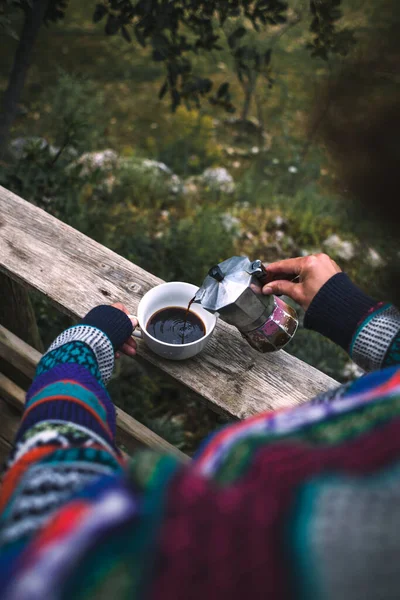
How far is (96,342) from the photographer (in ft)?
3.84

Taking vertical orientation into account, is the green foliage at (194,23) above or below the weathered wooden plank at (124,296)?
above

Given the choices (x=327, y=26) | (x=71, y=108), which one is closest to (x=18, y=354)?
(x=327, y=26)

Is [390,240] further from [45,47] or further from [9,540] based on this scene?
[45,47]

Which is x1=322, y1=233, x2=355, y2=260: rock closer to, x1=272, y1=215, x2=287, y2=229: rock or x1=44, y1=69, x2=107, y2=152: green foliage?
x1=272, y1=215, x2=287, y2=229: rock

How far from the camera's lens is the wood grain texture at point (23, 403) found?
1.62 metres

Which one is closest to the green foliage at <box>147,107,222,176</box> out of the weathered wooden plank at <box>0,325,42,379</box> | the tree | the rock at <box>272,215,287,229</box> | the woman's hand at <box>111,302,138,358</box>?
the rock at <box>272,215,287,229</box>

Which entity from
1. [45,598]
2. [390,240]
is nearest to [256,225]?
[390,240]

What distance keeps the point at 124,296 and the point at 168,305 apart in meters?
0.13

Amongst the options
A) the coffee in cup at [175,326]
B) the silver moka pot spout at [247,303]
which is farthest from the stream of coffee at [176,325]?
the silver moka pot spout at [247,303]

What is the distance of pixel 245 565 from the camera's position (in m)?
0.49

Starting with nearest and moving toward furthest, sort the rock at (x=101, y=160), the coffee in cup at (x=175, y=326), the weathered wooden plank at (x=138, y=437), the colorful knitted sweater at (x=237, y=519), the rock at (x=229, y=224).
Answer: the colorful knitted sweater at (x=237, y=519)
the coffee in cup at (x=175, y=326)
the weathered wooden plank at (x=138, y=437)
the rock at (x=229, y=224)
the rock at (x=101, y=160)

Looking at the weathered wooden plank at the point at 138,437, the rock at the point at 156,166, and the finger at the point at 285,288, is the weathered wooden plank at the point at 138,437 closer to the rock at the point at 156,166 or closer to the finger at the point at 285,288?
the finger at the point at 285,288

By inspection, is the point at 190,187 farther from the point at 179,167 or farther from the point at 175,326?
the point at 175,326

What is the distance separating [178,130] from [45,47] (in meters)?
1.93
